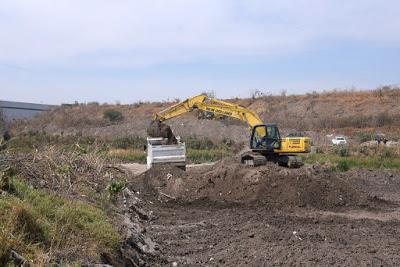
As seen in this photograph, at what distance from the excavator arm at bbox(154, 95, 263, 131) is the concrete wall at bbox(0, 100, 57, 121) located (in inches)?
1750

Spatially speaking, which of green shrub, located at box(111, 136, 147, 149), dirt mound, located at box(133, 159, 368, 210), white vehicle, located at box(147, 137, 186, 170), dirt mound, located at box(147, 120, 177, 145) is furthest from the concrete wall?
dirt mound, located at box(133, 159, 368, 210)

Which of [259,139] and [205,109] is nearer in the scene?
[259,139]

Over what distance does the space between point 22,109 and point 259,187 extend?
5726 cm

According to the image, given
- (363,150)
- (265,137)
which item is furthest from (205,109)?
(363,150)

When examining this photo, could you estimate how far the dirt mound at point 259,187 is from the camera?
15516 mm

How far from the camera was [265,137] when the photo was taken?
63.6 ft

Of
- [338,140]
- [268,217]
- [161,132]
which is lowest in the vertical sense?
[268,217]

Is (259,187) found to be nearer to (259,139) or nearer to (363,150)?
(259,139)

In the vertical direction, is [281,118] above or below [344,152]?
above

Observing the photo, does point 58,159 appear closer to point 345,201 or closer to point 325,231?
point 325,231

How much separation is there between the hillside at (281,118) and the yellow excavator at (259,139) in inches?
882

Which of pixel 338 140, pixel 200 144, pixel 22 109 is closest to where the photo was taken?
pixel 338 140

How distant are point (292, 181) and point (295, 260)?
8.28 metres

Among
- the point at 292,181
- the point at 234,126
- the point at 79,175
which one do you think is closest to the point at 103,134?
the point at 234,126
